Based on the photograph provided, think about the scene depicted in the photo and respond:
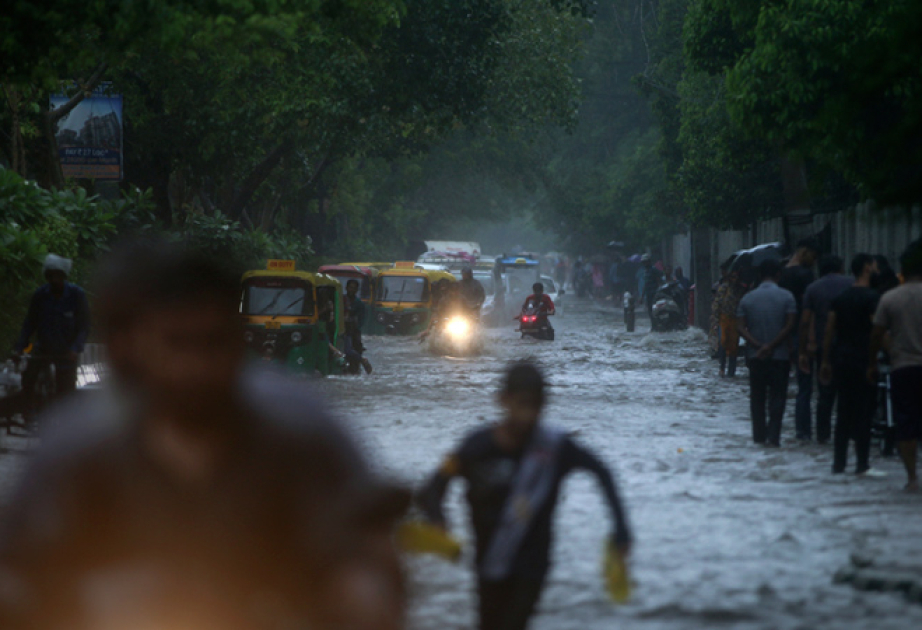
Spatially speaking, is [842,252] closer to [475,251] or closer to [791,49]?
[791,49]

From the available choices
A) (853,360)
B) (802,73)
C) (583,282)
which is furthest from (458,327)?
(583,282)

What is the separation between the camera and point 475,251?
229ft

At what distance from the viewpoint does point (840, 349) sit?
427 inches

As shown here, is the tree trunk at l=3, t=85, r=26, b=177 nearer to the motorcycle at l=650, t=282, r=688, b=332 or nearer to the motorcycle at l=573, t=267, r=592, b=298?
the motorcycle at l=650, t=282, r=688, b=332

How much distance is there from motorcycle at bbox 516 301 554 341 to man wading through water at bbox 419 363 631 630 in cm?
2655

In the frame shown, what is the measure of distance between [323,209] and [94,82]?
24407mm

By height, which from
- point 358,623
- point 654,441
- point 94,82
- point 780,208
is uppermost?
point 94,82

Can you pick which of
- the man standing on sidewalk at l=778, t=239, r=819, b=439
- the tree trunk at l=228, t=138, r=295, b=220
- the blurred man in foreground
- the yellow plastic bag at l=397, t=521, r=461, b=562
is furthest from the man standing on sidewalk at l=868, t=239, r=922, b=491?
the tree trunk at l=228, t=138, r=295, b=220

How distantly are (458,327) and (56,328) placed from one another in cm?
1586

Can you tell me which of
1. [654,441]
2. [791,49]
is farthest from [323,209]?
[654,441]

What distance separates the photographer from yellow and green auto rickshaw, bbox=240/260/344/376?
20.2m

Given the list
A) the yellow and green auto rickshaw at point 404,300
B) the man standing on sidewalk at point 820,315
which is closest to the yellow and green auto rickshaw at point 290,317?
the man standing on sidewalk at point 820,315

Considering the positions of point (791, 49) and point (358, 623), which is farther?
point (791, 49)

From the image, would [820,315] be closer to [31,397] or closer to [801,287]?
[801,287]
